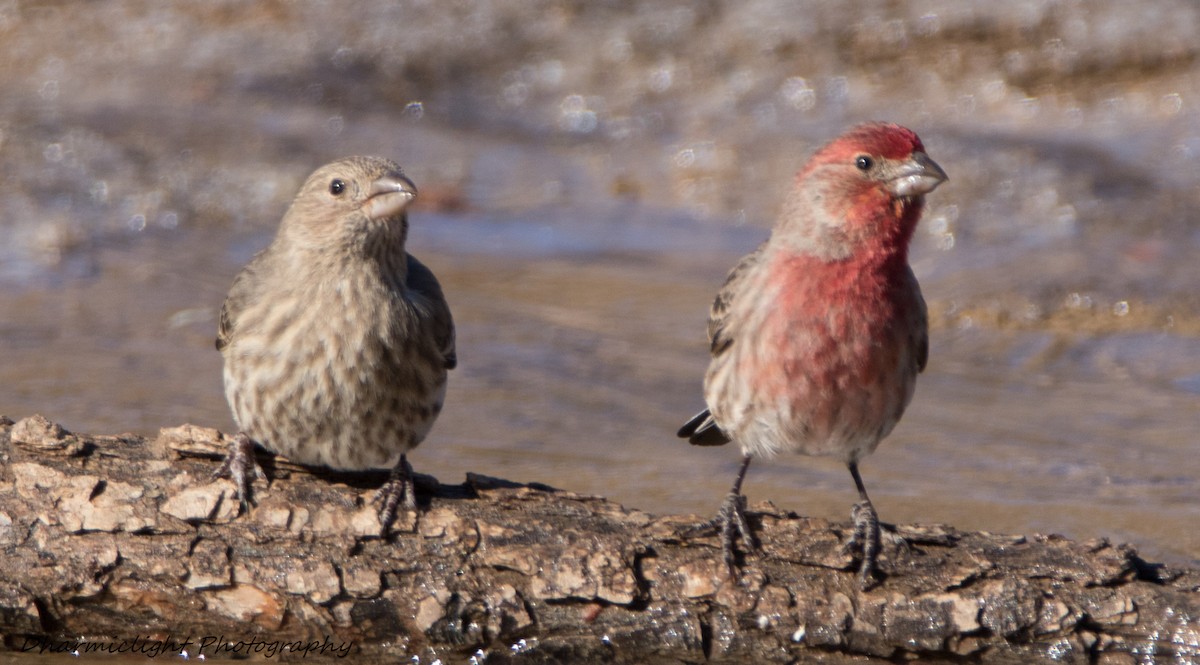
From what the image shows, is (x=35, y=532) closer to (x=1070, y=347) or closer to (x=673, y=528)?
(x=673, y=528)

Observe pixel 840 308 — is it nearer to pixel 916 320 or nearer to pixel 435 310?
pixel 916 320

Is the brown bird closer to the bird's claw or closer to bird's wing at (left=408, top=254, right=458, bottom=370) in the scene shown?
bird's wing at (left=408, top=254, right=458, bottom=370)

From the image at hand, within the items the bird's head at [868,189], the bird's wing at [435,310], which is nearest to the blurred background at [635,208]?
the bird's wing at [435,310]

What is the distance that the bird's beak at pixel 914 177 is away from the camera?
4.90 m

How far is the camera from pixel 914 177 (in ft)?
16.2

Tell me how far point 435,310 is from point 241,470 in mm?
971

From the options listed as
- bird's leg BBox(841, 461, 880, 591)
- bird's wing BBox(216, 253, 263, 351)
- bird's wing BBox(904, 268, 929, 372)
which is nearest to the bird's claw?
bird's leg BBox(841, 461, 880, 591)

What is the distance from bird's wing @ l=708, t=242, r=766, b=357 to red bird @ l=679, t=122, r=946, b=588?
0.54ft

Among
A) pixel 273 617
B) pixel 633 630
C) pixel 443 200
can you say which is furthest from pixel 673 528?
pixel 443 200

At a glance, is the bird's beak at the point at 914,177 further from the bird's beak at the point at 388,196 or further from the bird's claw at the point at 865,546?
the bird's beak at the point at 388,196

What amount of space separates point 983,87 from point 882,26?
110 centimetres

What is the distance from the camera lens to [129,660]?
15.4ft

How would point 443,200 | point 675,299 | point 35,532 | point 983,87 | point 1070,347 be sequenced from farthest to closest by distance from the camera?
point 983,87
point 443,200
point 675,299
point 1070,347
point 35,532

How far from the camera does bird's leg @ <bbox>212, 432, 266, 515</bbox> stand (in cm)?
466
